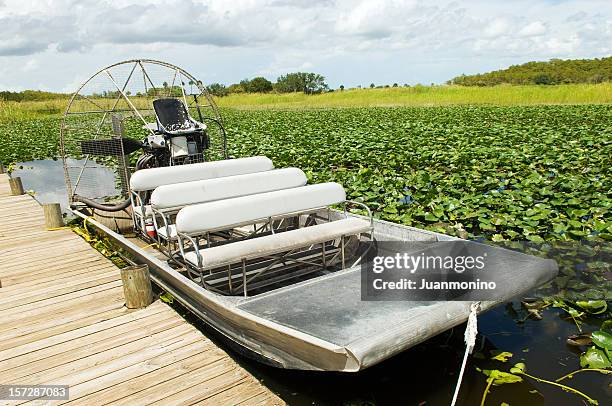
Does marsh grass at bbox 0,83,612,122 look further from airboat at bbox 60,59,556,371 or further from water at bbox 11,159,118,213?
airboat at bbox 60,59,556,371

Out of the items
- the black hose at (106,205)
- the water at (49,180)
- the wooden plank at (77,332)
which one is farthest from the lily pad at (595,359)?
the water at (49,180)

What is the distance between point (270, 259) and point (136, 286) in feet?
3.94

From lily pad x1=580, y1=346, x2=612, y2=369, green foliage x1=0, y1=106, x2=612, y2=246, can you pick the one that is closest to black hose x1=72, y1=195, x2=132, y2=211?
green foliage x1=0, y1=106, x2=612, y2=246

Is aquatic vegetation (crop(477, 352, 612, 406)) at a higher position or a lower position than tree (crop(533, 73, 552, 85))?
lower

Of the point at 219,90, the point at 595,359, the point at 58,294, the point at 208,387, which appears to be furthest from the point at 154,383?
the point at 219,90

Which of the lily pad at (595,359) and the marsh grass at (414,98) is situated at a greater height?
the marsh grass at (414,98)

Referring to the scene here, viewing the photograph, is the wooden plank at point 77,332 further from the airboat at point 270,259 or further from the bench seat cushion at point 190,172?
the bench seat cushion at point 190,172

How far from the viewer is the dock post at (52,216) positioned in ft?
22.7

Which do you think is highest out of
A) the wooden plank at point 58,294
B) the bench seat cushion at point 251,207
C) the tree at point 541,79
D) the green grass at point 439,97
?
the tree at point 541,79

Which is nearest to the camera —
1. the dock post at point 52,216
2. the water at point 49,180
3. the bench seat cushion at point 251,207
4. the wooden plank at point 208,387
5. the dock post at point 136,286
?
the wooden plank at point 208,387

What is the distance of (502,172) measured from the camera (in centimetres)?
855

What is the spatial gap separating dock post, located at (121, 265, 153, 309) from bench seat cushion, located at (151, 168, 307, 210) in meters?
0.62

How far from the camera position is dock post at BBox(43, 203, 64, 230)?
272 inches

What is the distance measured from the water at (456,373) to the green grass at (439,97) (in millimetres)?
27815
